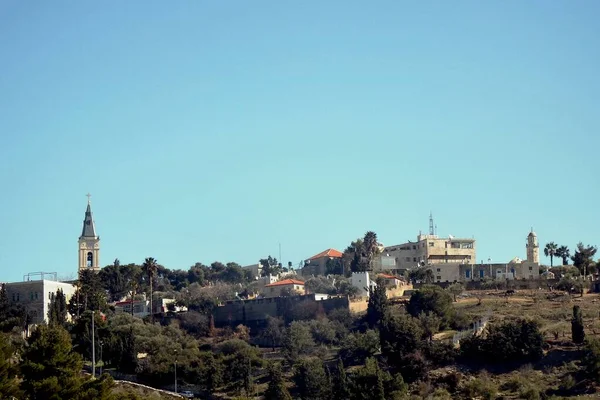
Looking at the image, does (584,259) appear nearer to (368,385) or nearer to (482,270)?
(482,270)

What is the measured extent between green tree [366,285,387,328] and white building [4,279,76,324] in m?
25.9

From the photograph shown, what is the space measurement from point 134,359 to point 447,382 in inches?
883

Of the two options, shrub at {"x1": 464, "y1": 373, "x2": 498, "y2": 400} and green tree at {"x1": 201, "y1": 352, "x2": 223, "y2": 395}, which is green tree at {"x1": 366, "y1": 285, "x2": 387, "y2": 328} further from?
shrub at {"x1": 464, "y1": 373, "x2": 498, "y2": 400}

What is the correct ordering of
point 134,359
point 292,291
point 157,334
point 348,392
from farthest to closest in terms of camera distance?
point 292,291 → point 157,334 → point 134,359 → point 348,392

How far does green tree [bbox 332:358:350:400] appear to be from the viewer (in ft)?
238

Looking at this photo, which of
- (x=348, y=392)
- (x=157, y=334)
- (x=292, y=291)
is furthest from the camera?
(x=292, y=291)

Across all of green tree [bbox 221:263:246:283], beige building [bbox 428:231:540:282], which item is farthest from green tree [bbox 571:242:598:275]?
green tree [bbox 221:263:246:283]

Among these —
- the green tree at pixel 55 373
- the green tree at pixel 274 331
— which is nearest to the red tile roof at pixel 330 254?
the green tree at pixel 274 331

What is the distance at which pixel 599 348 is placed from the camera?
2926 inches

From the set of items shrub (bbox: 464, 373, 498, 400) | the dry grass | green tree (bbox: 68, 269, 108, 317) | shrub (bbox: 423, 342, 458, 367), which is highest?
green tree (bbox: 68, 269, 108, 317)

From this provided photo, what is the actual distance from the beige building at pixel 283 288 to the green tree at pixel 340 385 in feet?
104

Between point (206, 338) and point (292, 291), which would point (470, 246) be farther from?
point (206, 338)

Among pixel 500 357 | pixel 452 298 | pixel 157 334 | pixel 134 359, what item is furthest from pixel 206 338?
pixel 500 357

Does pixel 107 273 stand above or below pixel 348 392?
above
